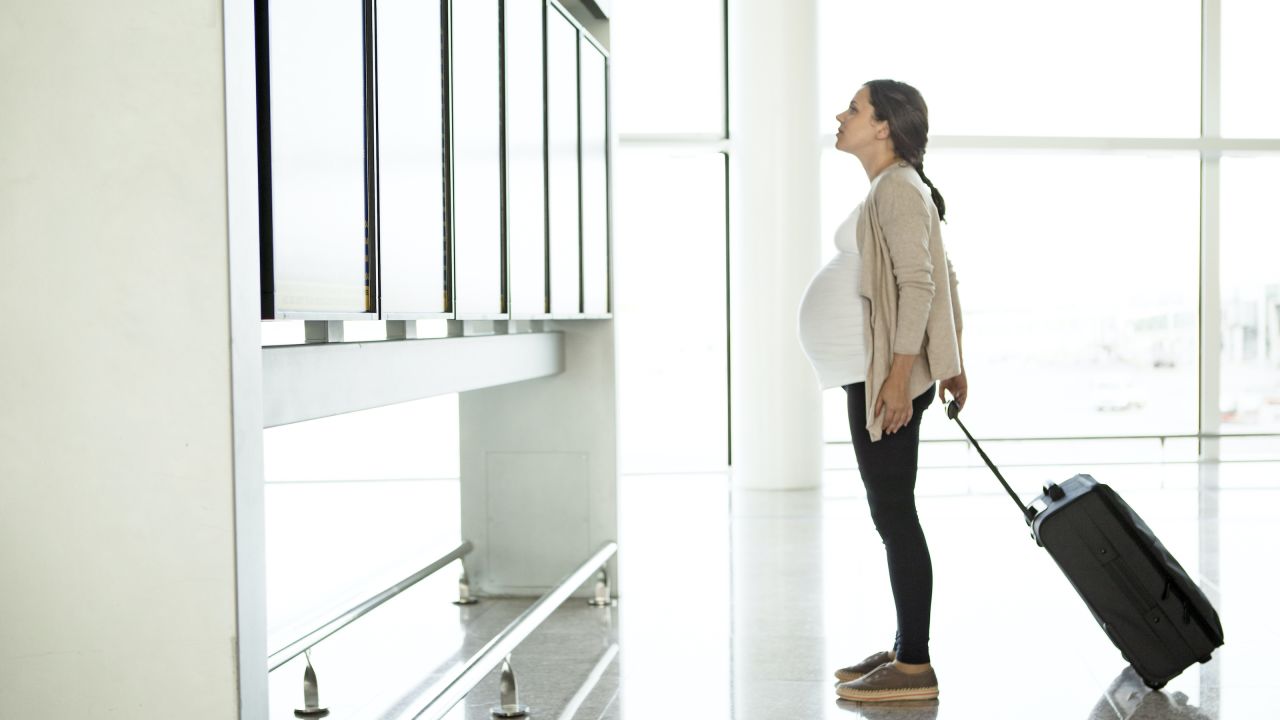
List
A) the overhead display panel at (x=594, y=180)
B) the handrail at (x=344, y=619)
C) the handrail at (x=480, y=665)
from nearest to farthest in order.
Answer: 1. the handrail at (x=480, y=665)
2. the handrail at (x=344, y=619)
3. the overhead display panel at (x=594, y=180)

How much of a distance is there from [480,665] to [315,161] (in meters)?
1.21

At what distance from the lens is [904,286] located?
9.14ft

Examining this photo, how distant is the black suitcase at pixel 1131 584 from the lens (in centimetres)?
295

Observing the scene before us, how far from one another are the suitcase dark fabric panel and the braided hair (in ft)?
2.93

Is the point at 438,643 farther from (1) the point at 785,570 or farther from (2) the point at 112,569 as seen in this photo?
(2) the point at 112,569

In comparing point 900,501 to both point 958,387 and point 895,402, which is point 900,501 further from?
point 958,387

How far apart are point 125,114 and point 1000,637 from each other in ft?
9.93

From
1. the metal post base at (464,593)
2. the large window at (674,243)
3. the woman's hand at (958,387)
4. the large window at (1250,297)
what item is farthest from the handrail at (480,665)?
the large window at (1250,297)

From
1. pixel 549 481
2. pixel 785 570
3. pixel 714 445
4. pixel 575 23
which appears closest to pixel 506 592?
pixel 549 481

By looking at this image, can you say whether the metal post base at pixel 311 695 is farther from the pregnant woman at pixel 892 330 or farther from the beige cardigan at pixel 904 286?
the beige cardigan at pixel 904 286

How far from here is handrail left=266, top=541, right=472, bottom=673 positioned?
258 centimetres

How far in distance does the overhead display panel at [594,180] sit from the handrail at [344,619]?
99cm

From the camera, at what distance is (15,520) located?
1.52 metres

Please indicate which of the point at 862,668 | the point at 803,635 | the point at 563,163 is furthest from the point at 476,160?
the point at 803,635
